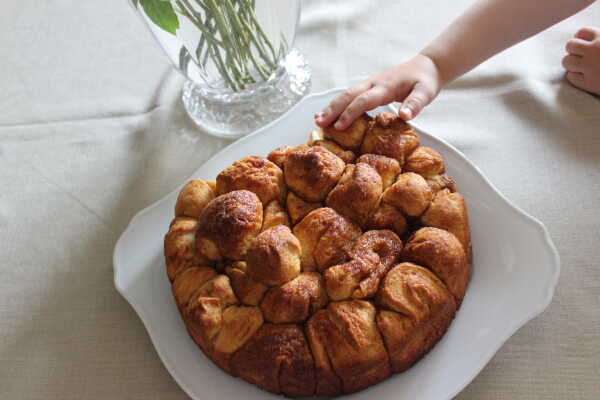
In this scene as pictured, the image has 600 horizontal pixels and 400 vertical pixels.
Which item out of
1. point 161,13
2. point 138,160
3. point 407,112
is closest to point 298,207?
point 407,112

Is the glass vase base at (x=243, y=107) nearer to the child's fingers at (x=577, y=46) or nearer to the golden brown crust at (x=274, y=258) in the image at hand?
the golden brown crust at (x=274, y=258)

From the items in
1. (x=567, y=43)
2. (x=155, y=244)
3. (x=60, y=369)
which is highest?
(x=567, y=43)

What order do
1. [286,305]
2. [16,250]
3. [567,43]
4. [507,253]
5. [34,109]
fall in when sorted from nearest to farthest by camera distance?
[286,305] < [507,253] < [16,250] < [567,43] < [34,109]

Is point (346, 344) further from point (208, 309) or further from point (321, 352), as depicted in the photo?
point (208, 309)

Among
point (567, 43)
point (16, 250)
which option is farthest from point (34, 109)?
point (567, 43)

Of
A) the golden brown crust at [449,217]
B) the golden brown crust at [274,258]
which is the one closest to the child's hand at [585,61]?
the golden brown crust at [449,217]

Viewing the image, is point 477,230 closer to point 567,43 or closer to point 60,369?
point 567,43

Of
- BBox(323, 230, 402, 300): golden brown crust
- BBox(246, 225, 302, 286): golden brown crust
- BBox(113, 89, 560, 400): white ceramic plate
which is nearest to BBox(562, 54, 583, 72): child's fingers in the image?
BBox(113, 89, 560, 400): white ceramic plate
